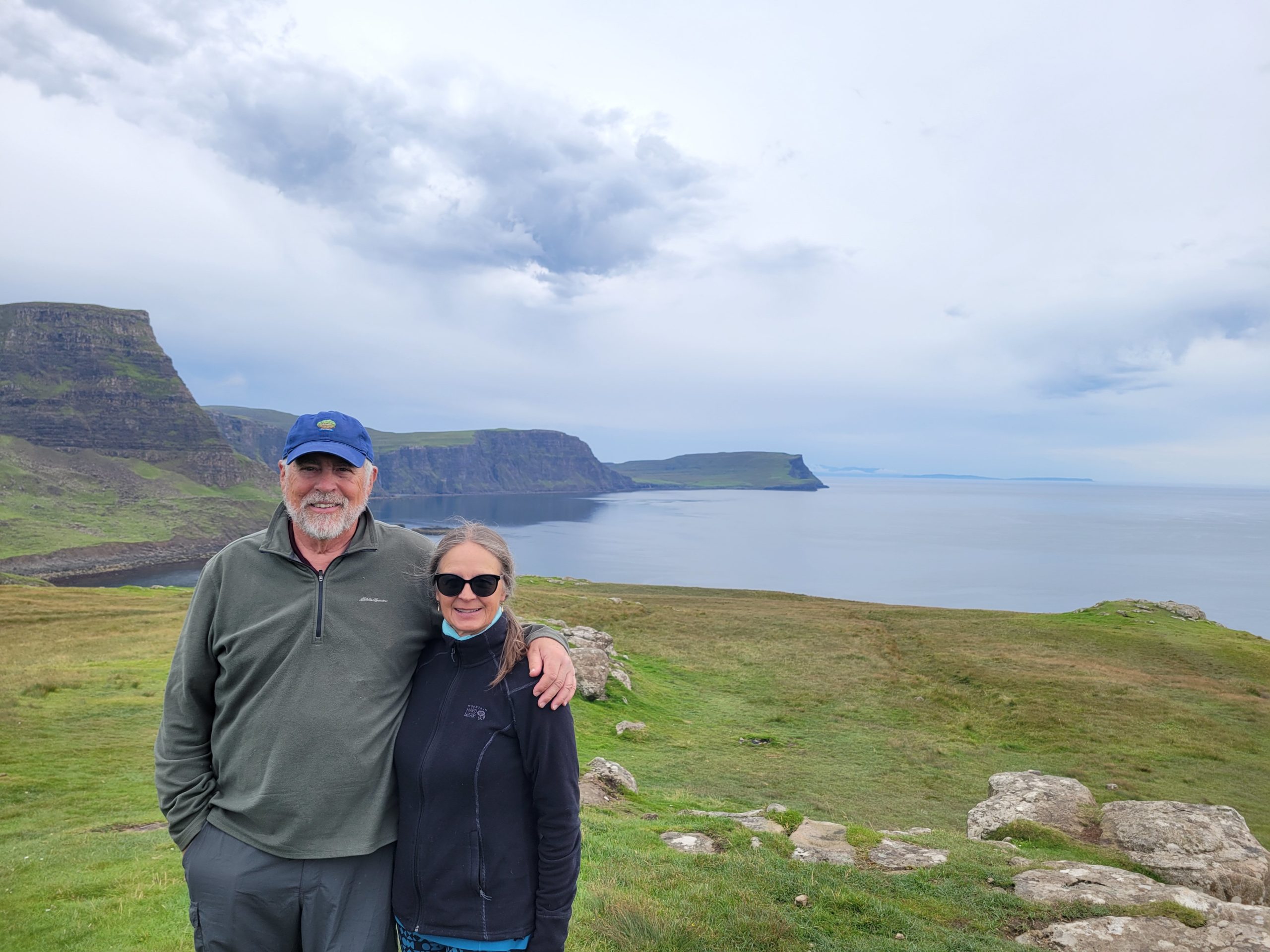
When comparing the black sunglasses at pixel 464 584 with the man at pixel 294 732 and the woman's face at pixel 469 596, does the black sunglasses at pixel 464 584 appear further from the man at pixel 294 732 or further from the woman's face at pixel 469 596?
the man at pixel 294 732

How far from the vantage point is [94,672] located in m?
22.6

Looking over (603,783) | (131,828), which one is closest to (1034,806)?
(603,783)

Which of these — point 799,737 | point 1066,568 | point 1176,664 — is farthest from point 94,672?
point 1066,568

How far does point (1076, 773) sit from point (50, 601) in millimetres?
58567

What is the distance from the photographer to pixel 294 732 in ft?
12.7

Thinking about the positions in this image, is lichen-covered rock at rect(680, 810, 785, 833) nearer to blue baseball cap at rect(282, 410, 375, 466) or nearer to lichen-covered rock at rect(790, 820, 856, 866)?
lichen-covered rock at rect(790, 820, 856, 866)

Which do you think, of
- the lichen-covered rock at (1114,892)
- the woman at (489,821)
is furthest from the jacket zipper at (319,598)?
the lichen-covered rock at (1114,892)

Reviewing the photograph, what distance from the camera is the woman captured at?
371 cm

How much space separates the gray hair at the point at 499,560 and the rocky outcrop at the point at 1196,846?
12.5 m

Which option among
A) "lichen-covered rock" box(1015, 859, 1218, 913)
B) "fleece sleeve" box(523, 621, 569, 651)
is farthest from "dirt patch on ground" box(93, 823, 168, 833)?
"lichen-covered rock" box(1015, 859, 1218, 913)

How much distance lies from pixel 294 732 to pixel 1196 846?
14608 millimetres

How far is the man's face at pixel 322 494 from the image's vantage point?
13.6ft

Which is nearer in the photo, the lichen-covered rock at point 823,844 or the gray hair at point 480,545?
the gray hair at point 480,545

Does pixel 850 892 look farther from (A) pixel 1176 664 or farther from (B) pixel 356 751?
(A) pixel 1176 664
